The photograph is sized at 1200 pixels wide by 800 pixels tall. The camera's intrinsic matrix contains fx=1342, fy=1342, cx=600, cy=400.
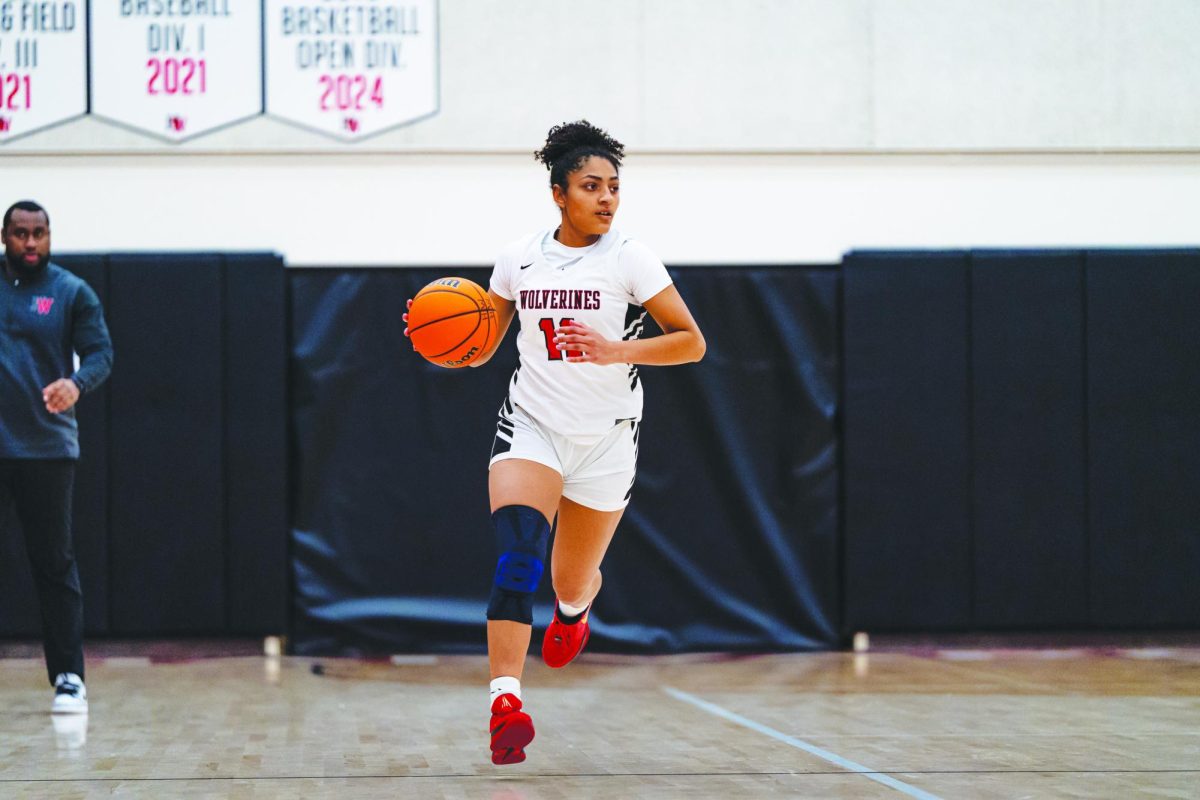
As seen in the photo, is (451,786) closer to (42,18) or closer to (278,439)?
(278,439)

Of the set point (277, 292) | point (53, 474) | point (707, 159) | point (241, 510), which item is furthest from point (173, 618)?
point (707, 159)

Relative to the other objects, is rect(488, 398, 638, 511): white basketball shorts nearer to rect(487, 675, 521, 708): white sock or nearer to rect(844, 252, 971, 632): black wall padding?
rect(487, 675, 521, 708): white sock

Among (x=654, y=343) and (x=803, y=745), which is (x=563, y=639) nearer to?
(x=803, y=745)

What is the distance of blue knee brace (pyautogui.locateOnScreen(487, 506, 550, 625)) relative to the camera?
4043mm

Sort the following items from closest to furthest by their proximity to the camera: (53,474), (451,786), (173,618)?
(451,786) < (53,474) < (173,618)

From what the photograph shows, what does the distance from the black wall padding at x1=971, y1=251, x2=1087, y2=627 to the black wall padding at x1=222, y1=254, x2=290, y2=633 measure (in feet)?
13.9

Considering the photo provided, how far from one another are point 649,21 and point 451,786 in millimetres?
5697

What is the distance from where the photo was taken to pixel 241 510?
8.05m

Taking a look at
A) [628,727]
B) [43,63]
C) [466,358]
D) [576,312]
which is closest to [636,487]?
[628,727]

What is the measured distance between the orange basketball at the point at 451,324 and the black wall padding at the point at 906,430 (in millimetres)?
4248

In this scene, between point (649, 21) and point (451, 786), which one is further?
point (649, 21)

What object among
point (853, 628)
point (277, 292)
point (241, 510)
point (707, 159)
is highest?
point (707, 159)

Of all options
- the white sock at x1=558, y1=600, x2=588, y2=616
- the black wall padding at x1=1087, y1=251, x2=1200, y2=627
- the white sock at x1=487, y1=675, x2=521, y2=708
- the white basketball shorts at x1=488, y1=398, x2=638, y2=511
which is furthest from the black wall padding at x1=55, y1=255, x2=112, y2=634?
the black wall padding at x1=1087, y1=251, x2=1200, y2=627

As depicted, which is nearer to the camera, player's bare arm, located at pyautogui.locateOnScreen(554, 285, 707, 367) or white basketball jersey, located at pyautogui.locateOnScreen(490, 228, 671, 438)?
player's bare arm, located at pyautogui.locateOnScreen(554, 285, 707, 367)
